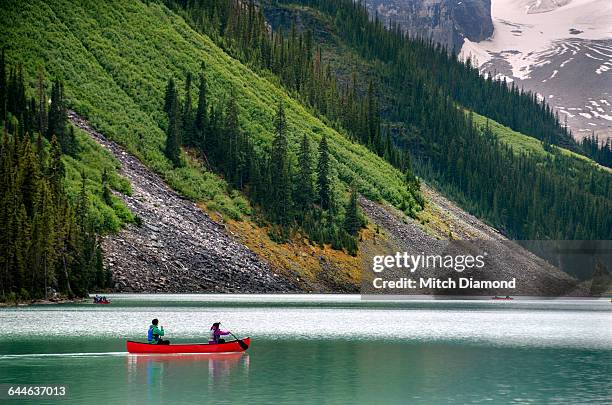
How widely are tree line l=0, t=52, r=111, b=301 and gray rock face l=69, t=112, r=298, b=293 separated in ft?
14.4

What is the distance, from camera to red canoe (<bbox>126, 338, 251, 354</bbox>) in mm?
62594

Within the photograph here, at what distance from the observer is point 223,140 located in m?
185

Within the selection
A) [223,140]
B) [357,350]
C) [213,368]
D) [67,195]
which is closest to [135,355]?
[213,368]

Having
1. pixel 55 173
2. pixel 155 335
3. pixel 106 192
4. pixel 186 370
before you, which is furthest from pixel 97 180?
pixel 186 370

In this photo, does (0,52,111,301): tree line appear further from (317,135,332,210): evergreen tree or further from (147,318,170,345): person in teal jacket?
(317,135,332,210): evergreen tree

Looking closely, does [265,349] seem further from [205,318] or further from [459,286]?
[459,286]

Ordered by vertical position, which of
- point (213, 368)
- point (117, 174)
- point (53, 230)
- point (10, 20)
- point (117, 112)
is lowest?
point (213, 368)

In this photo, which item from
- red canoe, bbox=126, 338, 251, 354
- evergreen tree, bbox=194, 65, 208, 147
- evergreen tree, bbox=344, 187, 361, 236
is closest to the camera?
red canoe, bbox=126, 338, 251, 354

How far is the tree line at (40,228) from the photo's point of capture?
4400 inches

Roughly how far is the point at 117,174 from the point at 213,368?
101118 mm

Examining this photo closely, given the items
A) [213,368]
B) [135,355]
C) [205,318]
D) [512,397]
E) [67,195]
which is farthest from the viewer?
[67,195]

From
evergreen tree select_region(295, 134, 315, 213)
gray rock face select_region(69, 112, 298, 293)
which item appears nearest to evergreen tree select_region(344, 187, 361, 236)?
evergreen tree select_region(295, 134, 315, 213)

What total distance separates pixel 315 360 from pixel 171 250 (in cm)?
8413

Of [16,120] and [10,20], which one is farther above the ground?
[10,20]
